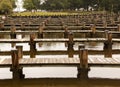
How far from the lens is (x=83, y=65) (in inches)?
614

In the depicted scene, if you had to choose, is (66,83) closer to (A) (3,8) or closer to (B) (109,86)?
(B) (109,86)

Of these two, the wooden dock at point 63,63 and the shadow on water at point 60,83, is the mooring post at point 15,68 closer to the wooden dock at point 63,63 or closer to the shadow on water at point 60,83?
the wooden dock at point 63,63

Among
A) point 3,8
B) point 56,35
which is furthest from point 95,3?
point 56,35

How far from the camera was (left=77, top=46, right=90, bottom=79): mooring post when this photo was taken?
15.3 meters

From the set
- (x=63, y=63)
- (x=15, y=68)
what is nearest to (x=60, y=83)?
(x=63, y=63)

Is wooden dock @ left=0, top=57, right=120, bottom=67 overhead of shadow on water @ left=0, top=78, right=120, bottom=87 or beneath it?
overhead

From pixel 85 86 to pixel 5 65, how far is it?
3653 mm

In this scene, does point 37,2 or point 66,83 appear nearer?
point 66,83

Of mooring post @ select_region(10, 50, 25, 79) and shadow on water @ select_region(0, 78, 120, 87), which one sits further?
mooring post @ select_region(10, 50, 25, 79)

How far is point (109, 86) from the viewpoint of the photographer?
14.9 metres

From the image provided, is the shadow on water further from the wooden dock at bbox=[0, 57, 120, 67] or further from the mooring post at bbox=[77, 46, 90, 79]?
the wooden dock at bbox=[0, 57, 120, 67]

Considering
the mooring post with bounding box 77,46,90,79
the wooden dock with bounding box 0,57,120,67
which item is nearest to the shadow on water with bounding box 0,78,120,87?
the mooring post with bounding box 77,46,90,79

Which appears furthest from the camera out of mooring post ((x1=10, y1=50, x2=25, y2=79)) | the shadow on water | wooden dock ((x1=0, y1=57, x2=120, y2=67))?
wooden dock ((x1=0, y1=57, x2=120, y2=67))

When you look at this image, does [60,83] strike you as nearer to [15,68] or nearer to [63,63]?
[63,63]
